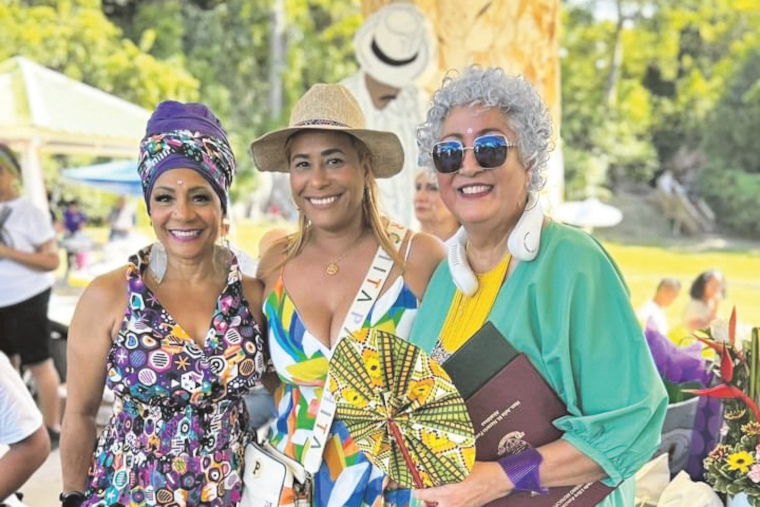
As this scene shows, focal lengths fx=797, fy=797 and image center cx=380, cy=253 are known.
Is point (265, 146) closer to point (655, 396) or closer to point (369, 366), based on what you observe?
point (369, 366)

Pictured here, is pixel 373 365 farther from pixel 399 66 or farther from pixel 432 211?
pixel 399 66

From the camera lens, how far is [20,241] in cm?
540

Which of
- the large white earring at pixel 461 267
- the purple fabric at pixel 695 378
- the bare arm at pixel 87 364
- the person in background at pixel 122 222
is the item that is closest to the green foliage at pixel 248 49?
the person in background at pixel 122 222

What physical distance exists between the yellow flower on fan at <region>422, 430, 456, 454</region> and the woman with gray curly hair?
15 cm

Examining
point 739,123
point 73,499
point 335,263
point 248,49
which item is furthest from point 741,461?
point 248,49

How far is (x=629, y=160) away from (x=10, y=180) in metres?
21.8

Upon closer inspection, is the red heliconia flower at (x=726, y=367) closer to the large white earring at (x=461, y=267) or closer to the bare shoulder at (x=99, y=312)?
the large white earring at (x=461, y=267)

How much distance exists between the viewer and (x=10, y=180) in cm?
545

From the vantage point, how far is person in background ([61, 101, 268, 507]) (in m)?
2.03

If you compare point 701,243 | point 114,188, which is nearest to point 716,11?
Answer: point 701,243

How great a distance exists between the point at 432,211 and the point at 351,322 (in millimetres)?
2068

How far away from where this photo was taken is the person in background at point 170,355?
2.03 m

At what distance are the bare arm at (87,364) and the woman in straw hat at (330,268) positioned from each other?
16.2 inches

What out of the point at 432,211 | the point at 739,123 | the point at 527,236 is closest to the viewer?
the point at 527,236
